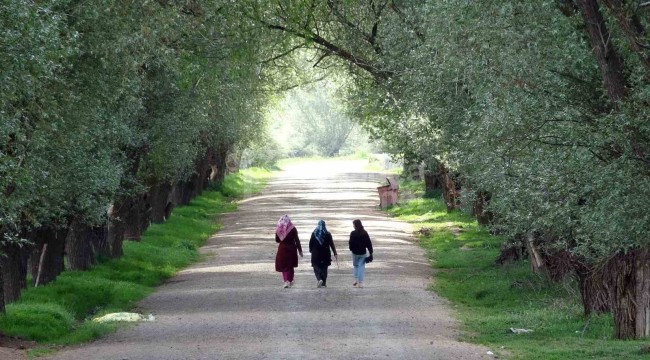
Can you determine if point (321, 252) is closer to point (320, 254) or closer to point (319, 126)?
point (320, 254)

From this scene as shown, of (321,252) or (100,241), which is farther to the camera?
(100,241)

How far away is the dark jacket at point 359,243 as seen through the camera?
25672 mm

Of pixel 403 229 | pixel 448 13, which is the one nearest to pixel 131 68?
pixel 448 13

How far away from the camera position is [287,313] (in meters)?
21.6

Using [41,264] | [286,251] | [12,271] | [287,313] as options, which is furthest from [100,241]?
[287,313]

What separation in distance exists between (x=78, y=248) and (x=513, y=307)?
10856mm

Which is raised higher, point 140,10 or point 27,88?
point 140,10

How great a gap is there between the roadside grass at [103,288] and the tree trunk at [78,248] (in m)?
0.31

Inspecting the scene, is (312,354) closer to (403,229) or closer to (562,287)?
(562,287)

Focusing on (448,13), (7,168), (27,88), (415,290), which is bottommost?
(415,290)

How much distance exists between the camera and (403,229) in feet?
147

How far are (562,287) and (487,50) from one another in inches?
273

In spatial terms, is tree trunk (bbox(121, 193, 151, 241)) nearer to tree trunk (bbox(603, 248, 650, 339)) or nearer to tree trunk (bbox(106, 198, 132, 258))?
tree trunk (bbox(106, 198, 132, 258))

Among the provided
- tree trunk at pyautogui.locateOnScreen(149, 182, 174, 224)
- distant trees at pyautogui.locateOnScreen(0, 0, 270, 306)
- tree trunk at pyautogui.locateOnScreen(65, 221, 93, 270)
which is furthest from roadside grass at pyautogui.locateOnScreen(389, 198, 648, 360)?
tree trunk at pyautogui.locateOnScreen(149, 182, 174, 224)
